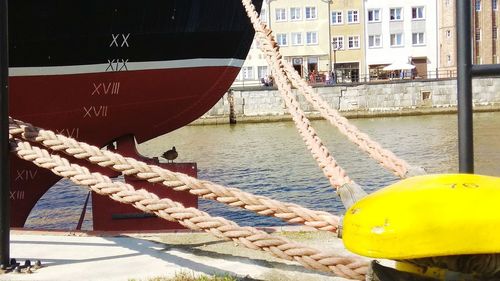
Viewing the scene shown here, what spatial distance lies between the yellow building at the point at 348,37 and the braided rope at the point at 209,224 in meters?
59.9

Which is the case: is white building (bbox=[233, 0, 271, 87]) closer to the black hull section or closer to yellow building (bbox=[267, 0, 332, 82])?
yellow building (bbox=[267, 0, 332, 82])

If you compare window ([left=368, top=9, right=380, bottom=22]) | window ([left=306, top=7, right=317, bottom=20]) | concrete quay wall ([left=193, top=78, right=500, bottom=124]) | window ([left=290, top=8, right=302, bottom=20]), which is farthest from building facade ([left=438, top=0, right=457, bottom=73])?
window ([left=290, top=8, right=302, bottom=20])

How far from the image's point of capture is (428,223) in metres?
2.02

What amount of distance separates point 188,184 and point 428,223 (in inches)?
80.7

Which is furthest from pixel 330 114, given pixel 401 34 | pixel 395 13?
pixel 395 13

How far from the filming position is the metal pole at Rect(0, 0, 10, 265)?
13.1 feet

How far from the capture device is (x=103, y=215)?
8156mm

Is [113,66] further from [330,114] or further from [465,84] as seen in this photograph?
[465,84]

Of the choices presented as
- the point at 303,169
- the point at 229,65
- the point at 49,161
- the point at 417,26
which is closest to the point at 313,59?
the point at 417,26

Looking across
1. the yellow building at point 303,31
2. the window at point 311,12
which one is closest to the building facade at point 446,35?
Answer: the yellow building at point 303,31

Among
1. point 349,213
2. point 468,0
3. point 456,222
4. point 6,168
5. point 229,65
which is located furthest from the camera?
point 229,65

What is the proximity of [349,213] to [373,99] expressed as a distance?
164ft

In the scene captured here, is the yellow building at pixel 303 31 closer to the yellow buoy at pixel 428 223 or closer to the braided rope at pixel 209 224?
the braided rope at pixel 209 224

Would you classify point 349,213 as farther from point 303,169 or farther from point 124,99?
point 303,169
